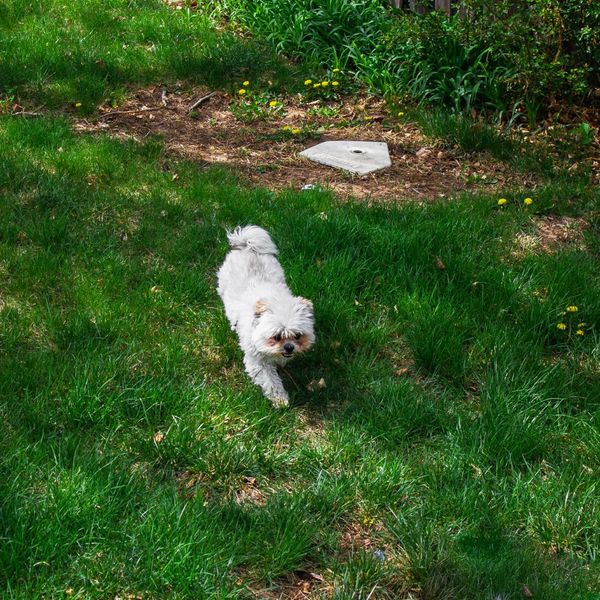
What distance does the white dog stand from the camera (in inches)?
154

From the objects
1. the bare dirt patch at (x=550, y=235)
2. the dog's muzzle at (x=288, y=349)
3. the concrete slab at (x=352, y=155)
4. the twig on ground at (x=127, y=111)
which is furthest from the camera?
the twig on ground at (x=127, y=111)

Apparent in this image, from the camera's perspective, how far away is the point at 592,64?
6871 mm

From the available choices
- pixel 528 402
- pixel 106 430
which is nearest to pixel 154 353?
pixel 106 430

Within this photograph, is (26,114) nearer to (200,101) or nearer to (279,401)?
(200,101)

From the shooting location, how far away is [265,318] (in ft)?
12.9

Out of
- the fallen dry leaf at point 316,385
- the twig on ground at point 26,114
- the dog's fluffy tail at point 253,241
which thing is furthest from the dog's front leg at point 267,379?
the twig on ground at point 26,114

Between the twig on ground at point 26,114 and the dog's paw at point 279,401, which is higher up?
the twig on ground at point 26,114

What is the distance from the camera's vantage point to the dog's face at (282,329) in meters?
3.88

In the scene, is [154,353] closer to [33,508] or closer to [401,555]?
[33,508]

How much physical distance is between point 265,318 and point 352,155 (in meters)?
3.09

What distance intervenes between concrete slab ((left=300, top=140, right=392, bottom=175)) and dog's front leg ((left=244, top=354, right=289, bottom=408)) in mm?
2738

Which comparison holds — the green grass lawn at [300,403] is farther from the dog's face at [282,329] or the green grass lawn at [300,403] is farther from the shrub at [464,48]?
the shrub at [464,48]

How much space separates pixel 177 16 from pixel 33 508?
713cm

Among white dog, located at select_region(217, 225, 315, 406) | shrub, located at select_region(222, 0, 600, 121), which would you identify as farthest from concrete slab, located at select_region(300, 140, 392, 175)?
white dog, located at select_region(217, 225, 315, 406)
